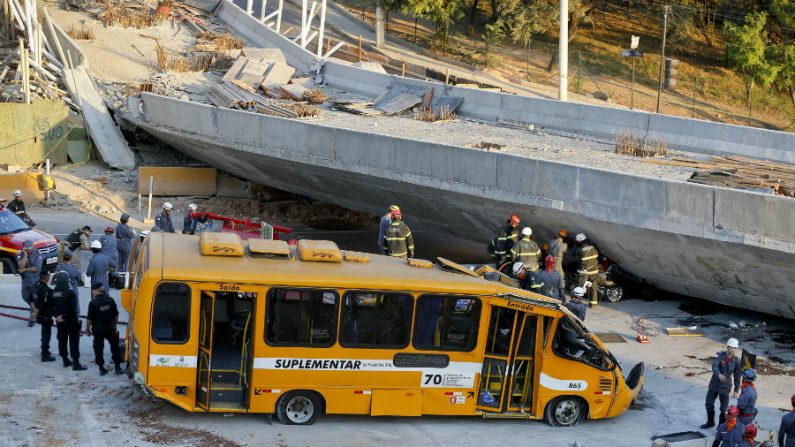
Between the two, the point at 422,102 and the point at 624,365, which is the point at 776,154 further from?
the point at 422,102

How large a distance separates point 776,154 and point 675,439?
33.4ft

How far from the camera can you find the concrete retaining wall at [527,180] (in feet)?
57.7

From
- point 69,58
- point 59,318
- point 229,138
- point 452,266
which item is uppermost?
point 69,58

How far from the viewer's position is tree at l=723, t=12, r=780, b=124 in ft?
147

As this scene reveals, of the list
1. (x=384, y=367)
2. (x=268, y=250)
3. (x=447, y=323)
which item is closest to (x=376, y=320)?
(x=384, y=367)

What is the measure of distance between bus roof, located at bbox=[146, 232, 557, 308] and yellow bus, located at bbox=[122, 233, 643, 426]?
2 cm

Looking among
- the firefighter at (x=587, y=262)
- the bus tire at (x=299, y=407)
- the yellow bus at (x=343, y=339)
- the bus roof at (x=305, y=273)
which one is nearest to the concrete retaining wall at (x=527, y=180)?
the firefighter at (x=587, y=262)

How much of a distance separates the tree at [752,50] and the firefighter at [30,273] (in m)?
33.0

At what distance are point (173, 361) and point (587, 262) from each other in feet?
30.1

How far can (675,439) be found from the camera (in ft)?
44.9

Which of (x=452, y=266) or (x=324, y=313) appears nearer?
(x=324, y=313)

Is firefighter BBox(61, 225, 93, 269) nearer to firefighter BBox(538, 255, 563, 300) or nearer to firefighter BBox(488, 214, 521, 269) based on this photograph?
firefighter BBox(488, 214, 521, 269)

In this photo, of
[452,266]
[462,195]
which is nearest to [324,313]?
[452,266]

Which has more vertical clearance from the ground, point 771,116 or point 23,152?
point 771,116
